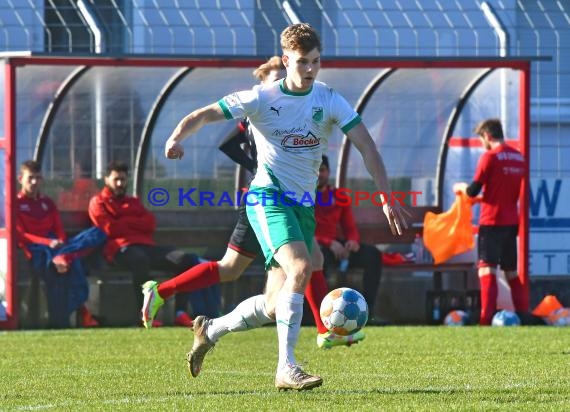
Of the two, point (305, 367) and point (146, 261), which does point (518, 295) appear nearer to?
point (146, 261)

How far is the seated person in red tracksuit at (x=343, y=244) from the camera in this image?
13633 millimetres

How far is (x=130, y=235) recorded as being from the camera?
1360cm

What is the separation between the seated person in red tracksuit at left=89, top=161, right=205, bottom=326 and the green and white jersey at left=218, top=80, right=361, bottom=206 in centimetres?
633

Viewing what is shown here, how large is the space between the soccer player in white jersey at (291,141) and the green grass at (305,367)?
26.4 inches

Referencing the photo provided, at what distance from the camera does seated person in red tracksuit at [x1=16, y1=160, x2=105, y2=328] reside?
13305 millimetres

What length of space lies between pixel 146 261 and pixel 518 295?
350cm

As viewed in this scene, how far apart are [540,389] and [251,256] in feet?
7.28

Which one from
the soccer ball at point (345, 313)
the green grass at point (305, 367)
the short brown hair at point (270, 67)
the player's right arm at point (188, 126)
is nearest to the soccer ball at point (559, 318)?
the green grass at point (305, 367)

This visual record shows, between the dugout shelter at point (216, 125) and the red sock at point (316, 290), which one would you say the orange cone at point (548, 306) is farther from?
the red sock at point (316, 290)

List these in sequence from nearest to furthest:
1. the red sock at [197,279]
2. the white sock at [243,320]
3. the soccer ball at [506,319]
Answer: the white sock at [243,320]
the red sock at [197,279]
the soccer ball at [506,319]

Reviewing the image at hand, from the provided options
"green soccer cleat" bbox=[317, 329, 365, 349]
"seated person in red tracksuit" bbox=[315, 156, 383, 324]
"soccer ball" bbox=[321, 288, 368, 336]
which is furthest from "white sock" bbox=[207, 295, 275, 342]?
"seated person in red tracksuit" bbox=[315, 156, 383, 324]

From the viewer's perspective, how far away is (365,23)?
1434 centimetres

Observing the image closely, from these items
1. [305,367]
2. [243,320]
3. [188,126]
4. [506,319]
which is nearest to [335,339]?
[305,367]

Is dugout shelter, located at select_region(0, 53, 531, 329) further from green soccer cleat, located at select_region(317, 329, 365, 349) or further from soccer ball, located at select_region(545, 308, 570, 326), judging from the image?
green soccer cleat, located at select_region(317, 329, 365, 349)
